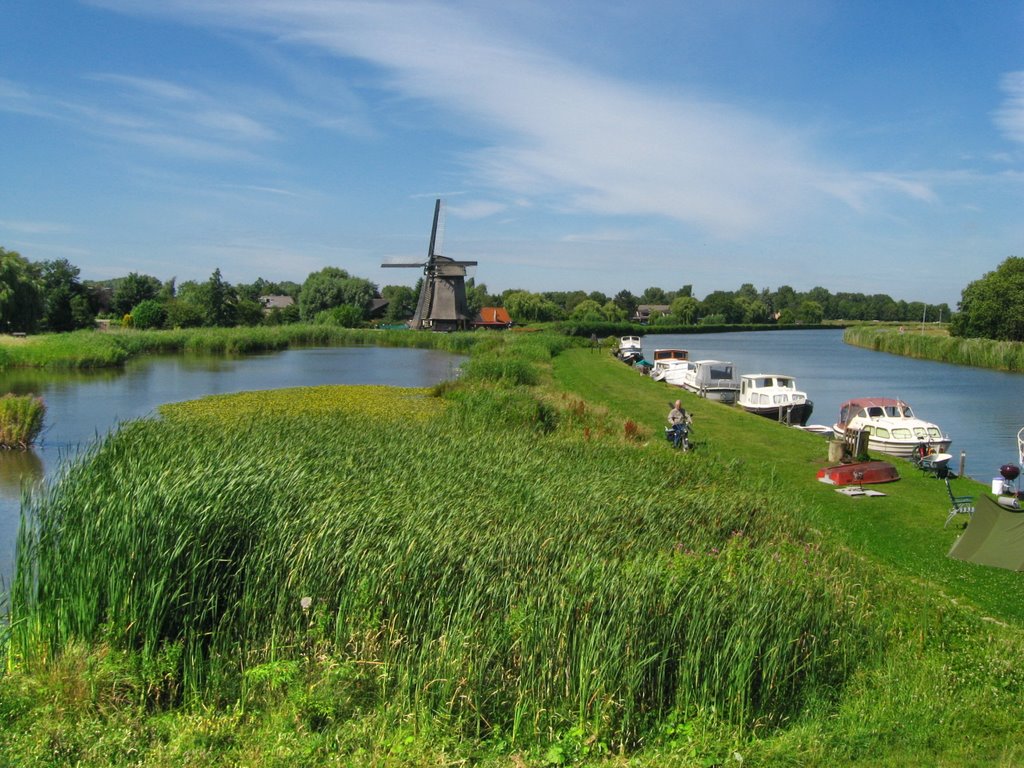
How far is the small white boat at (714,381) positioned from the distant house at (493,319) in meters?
65.5

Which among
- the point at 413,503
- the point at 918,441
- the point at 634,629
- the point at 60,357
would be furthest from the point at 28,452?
the point at 60,357

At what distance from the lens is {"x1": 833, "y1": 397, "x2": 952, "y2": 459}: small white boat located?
2111 cm

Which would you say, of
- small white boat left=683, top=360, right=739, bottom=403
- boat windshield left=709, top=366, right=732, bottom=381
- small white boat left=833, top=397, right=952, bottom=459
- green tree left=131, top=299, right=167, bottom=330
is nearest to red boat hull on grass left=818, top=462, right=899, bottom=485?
small white boat left=833, top=397, right=952, bottom=459

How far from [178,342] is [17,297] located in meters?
9.93

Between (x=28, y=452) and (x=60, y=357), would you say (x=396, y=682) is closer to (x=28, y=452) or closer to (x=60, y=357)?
(x=28, y=452)

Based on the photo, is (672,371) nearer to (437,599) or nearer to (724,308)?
(437,599)

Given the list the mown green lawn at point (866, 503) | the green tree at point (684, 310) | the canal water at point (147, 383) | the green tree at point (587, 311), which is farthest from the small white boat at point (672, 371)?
the green tree at point (684, 310)

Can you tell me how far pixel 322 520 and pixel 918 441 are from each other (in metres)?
17.2

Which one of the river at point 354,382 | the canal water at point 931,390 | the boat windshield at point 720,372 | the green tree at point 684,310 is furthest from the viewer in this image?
the green tree at point 684,310

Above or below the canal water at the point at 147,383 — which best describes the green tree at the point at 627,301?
above

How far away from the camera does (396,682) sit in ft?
22.1

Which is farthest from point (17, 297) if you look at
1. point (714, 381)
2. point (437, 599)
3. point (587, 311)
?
point (587, 311)

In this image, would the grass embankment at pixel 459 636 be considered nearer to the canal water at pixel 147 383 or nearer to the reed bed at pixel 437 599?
the reed bed at pixel 437 599

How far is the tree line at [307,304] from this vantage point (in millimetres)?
58625
